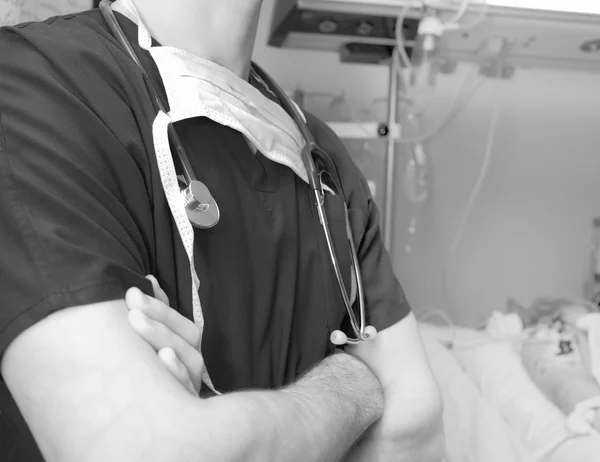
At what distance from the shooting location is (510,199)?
2.42 metres

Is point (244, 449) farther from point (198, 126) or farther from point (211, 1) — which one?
point (211, 1)

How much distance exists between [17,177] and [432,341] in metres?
1.33

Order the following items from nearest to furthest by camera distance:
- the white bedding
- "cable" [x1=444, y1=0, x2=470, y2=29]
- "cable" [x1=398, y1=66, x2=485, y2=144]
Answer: the white bedding < "cable" [x1=444, y1=0, x2=470, y2=29] < "cable" [x1=398, y1=66, x2=485, y2=144]

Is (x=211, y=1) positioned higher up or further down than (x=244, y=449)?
higher up

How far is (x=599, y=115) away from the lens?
2418 mm

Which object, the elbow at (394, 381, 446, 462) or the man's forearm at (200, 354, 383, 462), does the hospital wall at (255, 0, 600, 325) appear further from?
the man's forearm at (200, 354, 383, 462)

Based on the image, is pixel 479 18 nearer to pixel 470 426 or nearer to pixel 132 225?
pixel 470 426

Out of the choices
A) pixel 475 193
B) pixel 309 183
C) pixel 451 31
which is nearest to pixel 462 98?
pixel 475 193

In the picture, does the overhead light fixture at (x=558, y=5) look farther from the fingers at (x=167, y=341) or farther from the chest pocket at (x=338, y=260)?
the fingers at (x=167, y=341)

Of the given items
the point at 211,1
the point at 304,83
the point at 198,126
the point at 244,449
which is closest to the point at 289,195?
the point at 198,126

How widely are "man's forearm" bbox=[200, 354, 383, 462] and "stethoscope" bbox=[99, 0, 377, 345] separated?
0.25 feet

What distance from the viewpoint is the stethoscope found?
2.30 ft

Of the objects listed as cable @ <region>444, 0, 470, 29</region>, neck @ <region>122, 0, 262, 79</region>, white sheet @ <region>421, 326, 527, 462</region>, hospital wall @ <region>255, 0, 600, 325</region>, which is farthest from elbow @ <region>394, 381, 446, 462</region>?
hospital wall @ <region>255, 0, 600, 325</region>

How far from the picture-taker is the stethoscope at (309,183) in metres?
0.70
